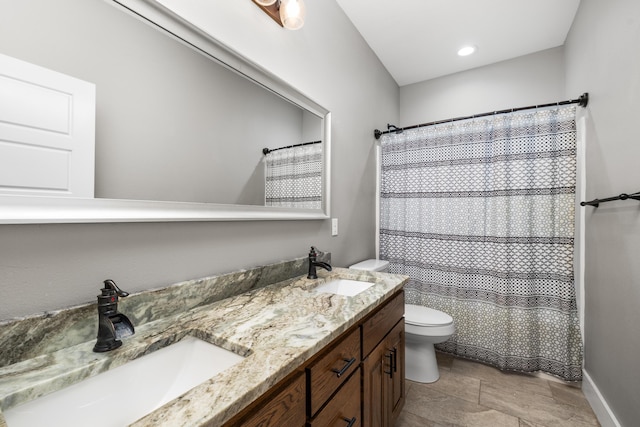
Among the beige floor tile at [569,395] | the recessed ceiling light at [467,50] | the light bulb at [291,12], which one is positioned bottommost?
the beige floor tile at [569,395]

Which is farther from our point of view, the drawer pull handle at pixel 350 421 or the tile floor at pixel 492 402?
the tile floor at pixel 492 402

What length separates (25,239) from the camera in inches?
26.1

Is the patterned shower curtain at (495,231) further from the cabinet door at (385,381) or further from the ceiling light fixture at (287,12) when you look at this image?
the ceiling light fixture at (287,12)

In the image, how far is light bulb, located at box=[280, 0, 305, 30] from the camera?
134cm

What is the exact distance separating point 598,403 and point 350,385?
5.55 ft

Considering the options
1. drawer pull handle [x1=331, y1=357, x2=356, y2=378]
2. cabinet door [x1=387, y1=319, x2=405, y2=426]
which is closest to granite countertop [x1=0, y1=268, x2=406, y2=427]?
drawer pull handle [x1=331, y1=357, x2=356, y2=378]

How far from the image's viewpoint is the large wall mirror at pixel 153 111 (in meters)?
0.69

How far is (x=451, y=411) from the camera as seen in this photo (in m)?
1.68

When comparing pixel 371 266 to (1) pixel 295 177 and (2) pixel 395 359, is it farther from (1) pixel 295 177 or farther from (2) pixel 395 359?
(1) pixel 295 177

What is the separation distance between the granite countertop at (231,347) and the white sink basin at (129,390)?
0.02 metres

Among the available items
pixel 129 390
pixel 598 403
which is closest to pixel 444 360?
pixel 598 403

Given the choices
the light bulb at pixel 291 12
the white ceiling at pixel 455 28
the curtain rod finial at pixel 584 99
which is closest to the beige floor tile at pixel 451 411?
the curtain rod finial at pixel 584 99

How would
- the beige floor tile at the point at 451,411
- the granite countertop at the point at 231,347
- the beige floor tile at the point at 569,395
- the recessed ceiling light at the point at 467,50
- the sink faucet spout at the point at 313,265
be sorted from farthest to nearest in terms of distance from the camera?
the recessed ceiling light at the point at 467,50, the beige floor tile at the point at 569,395, the beige floor tile at the point at 451,411, the sink faucet spout at the point at 313,265, the granite countertop at the point at 231,347

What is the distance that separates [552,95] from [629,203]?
64.3 inches
